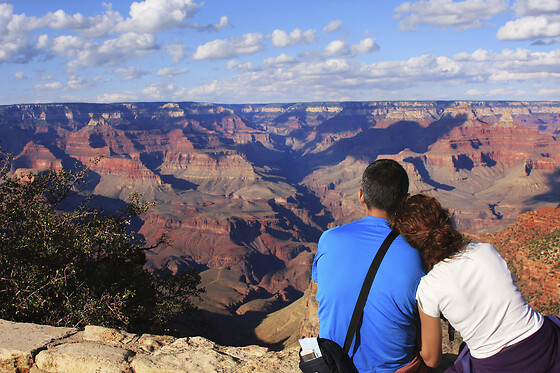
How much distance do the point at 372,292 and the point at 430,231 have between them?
865 millimetres

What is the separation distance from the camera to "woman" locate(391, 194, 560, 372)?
158 inches

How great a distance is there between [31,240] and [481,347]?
12.4 metres

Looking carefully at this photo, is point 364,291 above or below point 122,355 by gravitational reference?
above

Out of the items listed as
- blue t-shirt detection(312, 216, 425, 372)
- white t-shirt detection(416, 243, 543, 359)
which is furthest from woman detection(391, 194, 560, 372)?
blue t-shirt detection(312, 216, 425, 372)

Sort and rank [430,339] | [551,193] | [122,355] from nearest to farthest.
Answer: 1. [430,339]
2. [122,355]
3. [551,193]

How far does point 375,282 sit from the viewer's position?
4.23 meters

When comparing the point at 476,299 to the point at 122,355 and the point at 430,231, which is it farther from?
the point at 122,355

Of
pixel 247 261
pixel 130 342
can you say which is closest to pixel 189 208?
pixel 247 261

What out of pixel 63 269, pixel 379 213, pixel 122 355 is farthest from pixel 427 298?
pixel 63 269

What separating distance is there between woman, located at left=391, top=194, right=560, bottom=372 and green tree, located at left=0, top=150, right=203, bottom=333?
10.7 metres

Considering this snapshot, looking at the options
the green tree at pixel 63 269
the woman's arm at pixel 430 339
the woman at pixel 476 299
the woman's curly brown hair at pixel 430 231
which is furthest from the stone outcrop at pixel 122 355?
the green tree at pixel 63 269

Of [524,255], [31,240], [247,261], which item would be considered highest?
[31,240]

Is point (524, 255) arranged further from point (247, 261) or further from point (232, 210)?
point (232, 210)

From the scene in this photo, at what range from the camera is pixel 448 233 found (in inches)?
A: 160
